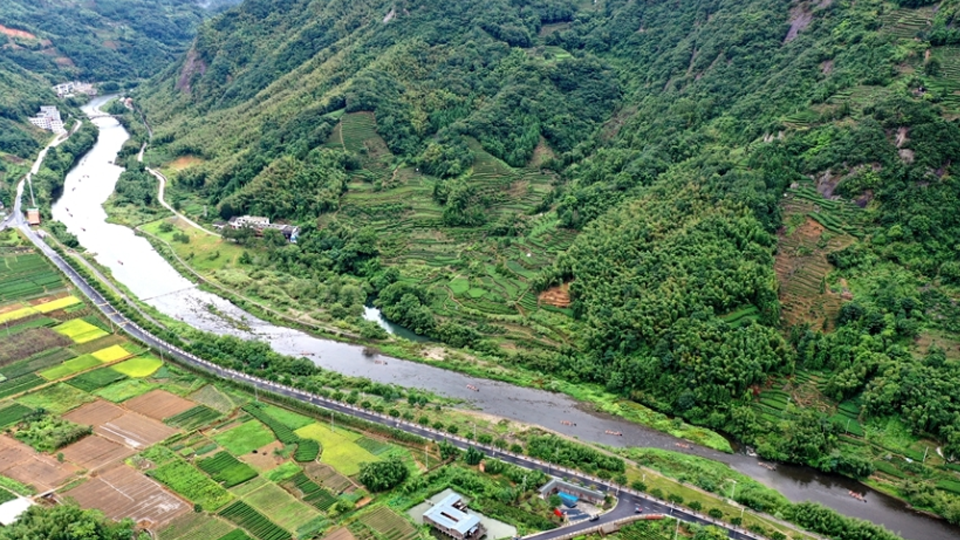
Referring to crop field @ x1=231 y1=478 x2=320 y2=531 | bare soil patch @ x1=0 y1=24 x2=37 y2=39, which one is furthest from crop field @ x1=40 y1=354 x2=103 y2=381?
bare soil patch @ x1=0 y1=24 x2=37 y2=39

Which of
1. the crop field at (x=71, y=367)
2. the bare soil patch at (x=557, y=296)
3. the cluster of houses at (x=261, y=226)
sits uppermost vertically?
the bare soil patch at (x=557, y=296)

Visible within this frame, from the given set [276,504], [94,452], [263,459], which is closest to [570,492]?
[276,504]

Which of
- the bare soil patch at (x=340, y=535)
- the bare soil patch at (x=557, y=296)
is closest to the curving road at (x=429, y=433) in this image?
the bare soil patch at (x=340, y=535)

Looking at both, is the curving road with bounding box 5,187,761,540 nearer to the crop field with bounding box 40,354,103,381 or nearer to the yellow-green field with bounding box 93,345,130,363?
the yellow-green field with bounding box 93,345,130,363

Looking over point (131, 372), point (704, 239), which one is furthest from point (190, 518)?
point (704, 239)

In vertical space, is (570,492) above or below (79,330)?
above

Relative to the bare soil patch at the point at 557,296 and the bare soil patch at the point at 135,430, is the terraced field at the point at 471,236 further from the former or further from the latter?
the bare soil patch at the point at 135,430

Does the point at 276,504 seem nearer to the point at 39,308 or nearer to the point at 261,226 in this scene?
the point at 39,308
